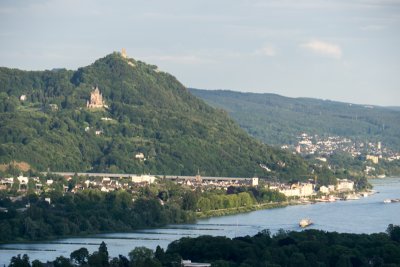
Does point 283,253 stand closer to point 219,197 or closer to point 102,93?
point 219,197

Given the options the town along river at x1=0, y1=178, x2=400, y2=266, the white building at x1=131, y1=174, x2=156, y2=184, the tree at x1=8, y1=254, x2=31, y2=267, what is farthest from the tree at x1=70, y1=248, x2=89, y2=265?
the white building at x1=131, y1=174, x2=156, y2=184

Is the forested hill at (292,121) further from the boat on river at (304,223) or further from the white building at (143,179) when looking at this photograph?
the boat on river at (304,223)

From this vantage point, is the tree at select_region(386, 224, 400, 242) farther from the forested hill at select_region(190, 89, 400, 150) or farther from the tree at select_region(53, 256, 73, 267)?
the forested hill at select_region(190, 89, 400, 150)

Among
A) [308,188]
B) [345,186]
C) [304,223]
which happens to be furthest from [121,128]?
[304,223]

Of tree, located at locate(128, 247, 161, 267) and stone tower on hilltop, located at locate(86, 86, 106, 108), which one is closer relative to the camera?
tree, located at locate(128, 247, 161, 267)

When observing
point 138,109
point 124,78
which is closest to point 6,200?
point 138,109

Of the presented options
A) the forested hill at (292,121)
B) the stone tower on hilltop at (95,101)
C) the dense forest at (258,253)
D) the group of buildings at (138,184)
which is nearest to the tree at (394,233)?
the dense forest at (258,253)
